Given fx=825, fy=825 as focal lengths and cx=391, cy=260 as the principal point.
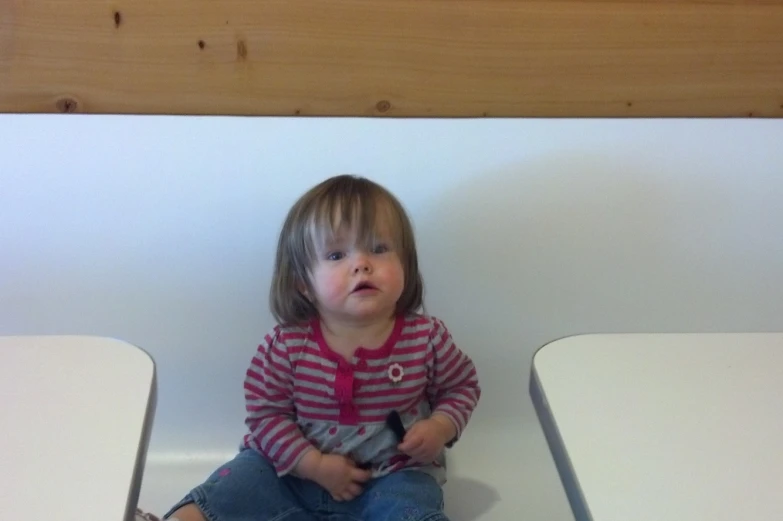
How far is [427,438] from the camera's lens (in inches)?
34.9

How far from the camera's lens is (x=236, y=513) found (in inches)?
34.4

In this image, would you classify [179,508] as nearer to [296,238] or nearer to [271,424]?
[271,424]

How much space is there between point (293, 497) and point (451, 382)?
0.72ft

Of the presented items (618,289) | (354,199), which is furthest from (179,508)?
(618,289)

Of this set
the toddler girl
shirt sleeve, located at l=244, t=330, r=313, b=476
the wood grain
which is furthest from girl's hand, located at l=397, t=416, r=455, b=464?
the wood grain

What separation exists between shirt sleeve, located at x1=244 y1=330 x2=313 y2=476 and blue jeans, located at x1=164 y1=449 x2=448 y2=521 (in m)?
0.03

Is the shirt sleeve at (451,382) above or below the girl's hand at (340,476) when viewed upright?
above

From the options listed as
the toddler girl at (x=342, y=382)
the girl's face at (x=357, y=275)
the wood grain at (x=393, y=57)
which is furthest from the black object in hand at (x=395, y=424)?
the wood grain at (x=393, y=57)

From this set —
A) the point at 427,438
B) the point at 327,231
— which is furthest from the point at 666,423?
the point at 327,231

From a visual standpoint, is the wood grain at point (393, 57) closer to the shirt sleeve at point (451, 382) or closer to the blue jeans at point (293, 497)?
the shirt sleeve at point (451, 382)

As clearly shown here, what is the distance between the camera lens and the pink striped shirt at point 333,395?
0.90m

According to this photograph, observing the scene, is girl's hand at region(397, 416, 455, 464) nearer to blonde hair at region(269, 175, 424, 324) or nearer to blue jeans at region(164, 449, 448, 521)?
blue jeans at region(164, 449, 448, 521)

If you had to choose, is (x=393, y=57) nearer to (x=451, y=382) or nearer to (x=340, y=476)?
(x=451, y=382)

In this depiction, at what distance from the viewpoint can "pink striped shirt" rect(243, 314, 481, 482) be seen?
2.95ft
